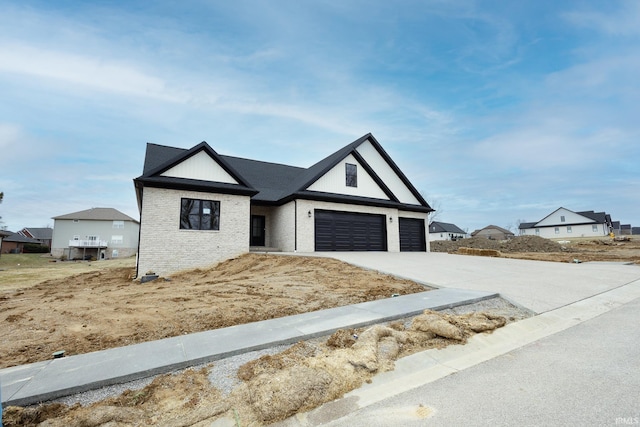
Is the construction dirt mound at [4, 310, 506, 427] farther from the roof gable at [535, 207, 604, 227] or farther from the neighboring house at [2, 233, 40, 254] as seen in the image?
the roof gable at [535, 207, 604, 227]

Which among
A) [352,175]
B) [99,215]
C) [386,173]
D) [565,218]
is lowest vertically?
[99,215]

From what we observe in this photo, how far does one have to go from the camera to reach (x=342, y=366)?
325 centimetres

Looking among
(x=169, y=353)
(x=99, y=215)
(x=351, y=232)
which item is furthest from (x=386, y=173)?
→ (x=99, y=215)

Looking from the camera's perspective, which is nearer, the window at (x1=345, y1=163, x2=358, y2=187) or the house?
the house

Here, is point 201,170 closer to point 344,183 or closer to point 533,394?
point 344,183

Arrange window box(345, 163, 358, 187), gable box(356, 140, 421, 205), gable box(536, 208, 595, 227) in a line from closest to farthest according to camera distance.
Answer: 1. window box(345, 163, 358, 187)
2. gable box(356, 140, 421, 205)
3. gable box(536, 208, 595, 227)

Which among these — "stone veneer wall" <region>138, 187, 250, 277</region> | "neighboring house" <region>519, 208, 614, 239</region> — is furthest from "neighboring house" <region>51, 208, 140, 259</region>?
"neighboring house" <region>519, 208, 614, 239</region>

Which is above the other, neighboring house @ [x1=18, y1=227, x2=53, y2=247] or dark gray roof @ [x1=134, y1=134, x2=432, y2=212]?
dark gray roof @ [x1=134, y1=134, x2=432, y2=212]

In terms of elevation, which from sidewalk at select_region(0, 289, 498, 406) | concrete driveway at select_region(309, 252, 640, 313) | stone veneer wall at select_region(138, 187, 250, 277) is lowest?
sidewalk at select_region(0, 289, 498, 406)

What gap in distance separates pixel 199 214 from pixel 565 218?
230 ft

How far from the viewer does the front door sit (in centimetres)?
1816

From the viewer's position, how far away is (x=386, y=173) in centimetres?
2055

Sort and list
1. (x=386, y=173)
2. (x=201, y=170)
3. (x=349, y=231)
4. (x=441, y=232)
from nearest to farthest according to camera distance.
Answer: (x=201, y=170) < (x=349, y=231) < (x=386, y=173) < (x=441, y=232)

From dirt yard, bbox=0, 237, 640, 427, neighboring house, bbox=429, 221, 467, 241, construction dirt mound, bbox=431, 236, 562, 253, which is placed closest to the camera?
dirt yard, bbox=0, 237, 640, 427
